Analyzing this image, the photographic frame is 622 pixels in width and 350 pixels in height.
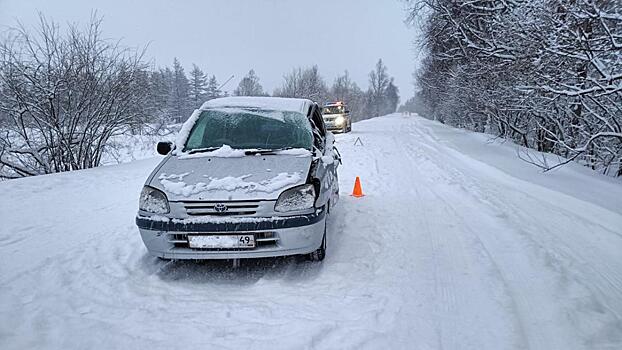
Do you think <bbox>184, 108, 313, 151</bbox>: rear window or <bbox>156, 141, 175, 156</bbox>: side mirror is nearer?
<bbox>184, 108, 313, 151</bbox>: rear window

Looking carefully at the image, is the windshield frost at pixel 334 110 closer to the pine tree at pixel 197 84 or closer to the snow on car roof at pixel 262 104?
the snow on car roof at pixel 262 104

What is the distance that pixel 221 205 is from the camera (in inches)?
121

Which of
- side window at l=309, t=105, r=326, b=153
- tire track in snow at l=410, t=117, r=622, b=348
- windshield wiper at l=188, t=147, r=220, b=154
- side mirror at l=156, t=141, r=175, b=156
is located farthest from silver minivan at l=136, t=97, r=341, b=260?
tire track in snow at l=410, t=117, r=622, b=348

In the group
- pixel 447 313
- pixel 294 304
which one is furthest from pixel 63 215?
pixel 447 313

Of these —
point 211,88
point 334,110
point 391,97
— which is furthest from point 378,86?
point 334,110

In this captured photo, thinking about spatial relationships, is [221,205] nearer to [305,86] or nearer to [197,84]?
[305,86]

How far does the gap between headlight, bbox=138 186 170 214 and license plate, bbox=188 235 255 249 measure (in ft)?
1.31

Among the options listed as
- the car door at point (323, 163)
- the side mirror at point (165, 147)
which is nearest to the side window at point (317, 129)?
the car door at point (323, 163)

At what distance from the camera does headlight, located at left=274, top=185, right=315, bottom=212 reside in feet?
10.4

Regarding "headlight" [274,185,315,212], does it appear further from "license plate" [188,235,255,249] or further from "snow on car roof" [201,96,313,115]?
"snow on car roof" [201,96,313,115]

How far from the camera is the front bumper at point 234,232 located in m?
3.05

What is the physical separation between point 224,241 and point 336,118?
22040mm

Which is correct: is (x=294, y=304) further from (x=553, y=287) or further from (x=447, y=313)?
(x=553, y=287)

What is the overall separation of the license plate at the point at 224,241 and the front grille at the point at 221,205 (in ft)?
0.69
